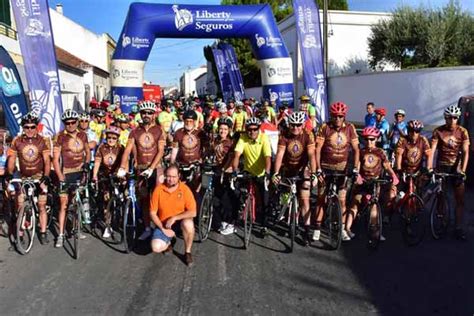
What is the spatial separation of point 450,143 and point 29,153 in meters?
5.92

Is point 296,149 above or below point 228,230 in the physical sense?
above

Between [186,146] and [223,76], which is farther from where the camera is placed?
[223,76]

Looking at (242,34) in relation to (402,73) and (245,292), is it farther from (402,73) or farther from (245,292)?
(245,292)

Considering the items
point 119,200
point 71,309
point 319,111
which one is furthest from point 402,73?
point 71,309

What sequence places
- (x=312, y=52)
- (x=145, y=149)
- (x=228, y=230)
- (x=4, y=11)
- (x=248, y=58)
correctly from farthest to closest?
(x=248, y=58) → (x=4, y=11) → (x=312, y=52) → (x=228, y=230) → (x=145, y=149)

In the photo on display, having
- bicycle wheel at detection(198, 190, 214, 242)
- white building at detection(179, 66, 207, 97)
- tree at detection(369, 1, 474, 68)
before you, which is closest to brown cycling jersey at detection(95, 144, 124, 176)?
bicycle wheel at detection(198, 190, 214, 242)

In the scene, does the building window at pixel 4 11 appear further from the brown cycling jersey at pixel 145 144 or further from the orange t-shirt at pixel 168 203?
the orange t-shirt at pixel 168 203

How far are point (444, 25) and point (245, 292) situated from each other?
24877 mm

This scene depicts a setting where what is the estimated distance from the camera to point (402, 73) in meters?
19.2

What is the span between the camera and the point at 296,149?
679cm

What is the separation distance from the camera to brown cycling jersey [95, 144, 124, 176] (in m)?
7.39

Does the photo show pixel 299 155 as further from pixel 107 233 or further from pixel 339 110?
pixel 107 233

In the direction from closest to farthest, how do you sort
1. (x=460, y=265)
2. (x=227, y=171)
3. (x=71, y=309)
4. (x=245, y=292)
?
(x=71, y=309), (x=245, y=292), (x=460, y=265), (x=227, y=171)

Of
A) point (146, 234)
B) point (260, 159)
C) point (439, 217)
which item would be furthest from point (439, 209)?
point (146, 234)
